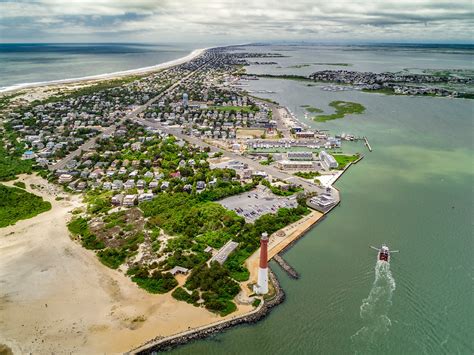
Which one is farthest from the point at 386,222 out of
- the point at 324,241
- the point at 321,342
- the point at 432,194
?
the point at 321,342

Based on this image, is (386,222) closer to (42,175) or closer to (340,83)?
(42,175)

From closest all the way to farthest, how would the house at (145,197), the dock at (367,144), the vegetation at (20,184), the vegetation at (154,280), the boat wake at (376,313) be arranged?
the boat wake at (376,313), the vegetation at (154,280), the house at (145,197), the vegetation at (20,184), the dock at (367,144)

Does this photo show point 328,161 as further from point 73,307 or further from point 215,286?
point 73,307

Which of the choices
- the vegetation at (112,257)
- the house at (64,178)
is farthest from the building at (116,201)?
the house at (64,178)

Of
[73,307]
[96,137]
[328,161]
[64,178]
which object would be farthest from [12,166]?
[328,161]

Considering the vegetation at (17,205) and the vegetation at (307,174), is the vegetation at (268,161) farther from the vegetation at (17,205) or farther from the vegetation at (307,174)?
the vegetation at (17,205)

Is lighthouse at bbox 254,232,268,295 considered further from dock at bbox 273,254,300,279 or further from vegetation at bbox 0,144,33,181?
vegetation at bbox 0,144,33,181
